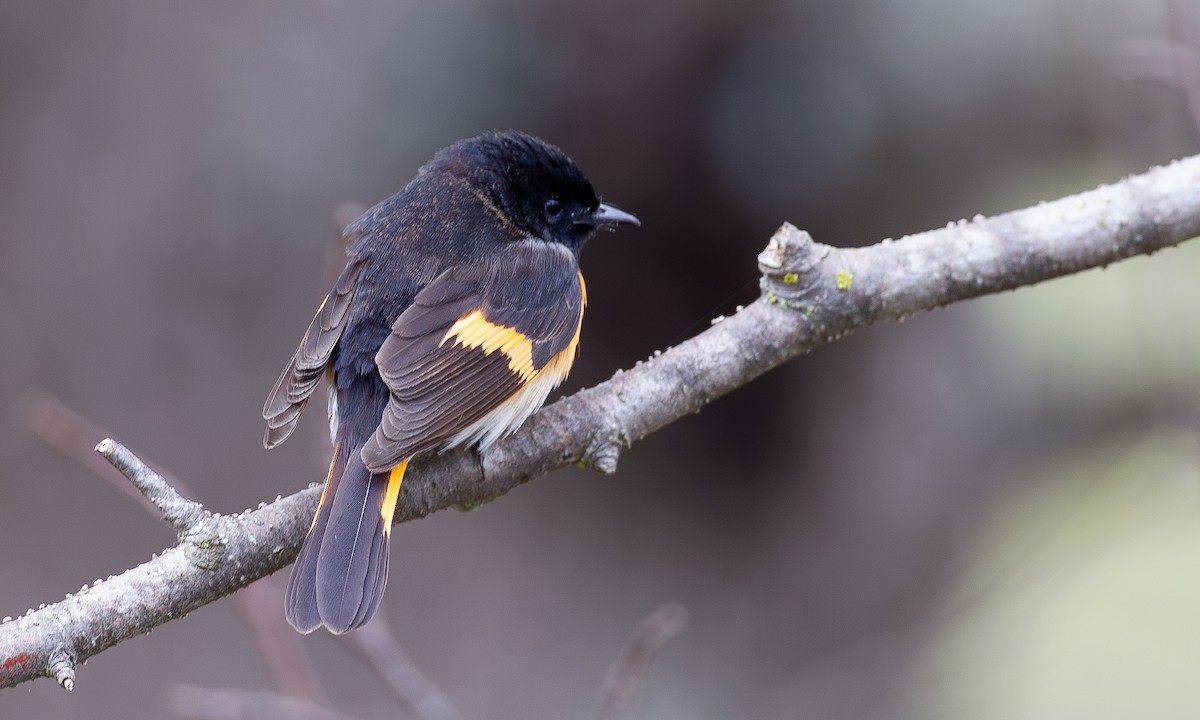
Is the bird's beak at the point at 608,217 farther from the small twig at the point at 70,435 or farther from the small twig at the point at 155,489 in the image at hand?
the small twig at the point at 155,489

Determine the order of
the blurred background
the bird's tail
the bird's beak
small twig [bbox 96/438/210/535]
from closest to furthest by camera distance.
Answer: small twig [bbox 96/438/210/535], the bird's tail, the bird's beak, the blurred background

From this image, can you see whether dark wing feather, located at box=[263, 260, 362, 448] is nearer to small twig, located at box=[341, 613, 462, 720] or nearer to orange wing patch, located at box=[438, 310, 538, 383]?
orange wing patch, located at box=[438, 310, 538, 383]

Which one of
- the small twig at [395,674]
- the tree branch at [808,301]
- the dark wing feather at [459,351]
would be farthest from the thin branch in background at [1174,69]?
the small twig at [395,674]

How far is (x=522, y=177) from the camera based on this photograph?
2.81 m

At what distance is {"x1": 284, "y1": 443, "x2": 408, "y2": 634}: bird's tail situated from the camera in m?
1.90

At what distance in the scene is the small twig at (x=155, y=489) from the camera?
165cm

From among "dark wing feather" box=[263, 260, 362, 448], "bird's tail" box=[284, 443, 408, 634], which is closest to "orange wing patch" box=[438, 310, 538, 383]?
"dark wing feather" box=[263, 260, 362, 448]

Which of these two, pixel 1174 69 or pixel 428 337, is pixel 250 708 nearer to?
pixel 428 337

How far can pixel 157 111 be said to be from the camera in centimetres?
326

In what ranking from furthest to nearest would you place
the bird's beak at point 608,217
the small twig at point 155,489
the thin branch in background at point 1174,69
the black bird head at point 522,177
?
the bird's beak at point 608,217 < the black bird head at point 522,177 < the thin branch in background at point 1174,69 < the small twig at point 155,489

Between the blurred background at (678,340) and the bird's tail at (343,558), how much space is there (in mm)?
1389

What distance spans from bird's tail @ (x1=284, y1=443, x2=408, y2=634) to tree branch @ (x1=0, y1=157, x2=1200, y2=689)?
0.28 ft

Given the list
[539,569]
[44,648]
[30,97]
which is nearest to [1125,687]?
[539,569]

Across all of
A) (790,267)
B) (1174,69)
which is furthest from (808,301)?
(1174,69)
